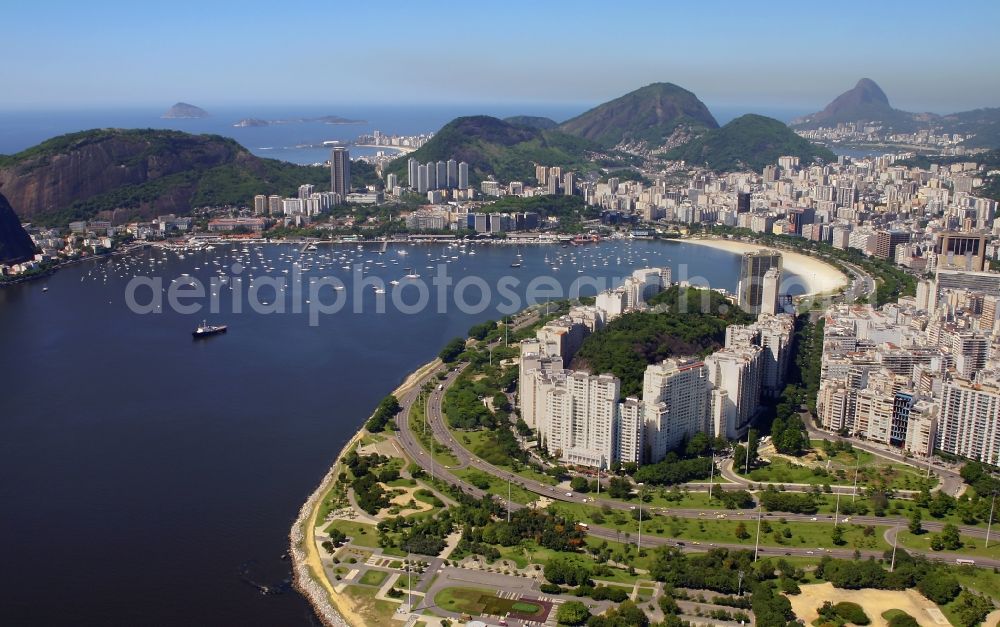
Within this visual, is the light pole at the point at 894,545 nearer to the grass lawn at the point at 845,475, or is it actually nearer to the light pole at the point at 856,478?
the light pole at the point at 856,478

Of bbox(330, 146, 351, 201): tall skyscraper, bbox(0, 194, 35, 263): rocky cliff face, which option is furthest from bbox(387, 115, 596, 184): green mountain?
bbox(0, 194, 35, 263): rocky cliff face

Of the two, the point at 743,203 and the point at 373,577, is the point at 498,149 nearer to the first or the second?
the point at 743,203

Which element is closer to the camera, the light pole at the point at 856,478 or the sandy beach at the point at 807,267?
the light pole at the point at 856,478

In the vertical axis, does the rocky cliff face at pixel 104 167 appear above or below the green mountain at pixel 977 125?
below

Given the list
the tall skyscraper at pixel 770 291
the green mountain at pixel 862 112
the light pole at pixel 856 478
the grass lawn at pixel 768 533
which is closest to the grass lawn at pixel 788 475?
the light pole at pixel 856 478

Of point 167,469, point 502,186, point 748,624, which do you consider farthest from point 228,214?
point 748,624

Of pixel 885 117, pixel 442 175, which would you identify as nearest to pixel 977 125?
pixel 885 117

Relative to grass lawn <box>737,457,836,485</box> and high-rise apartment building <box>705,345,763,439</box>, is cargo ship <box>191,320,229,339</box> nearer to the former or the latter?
high-rise apartment building <box>705,345,763,439</box>
